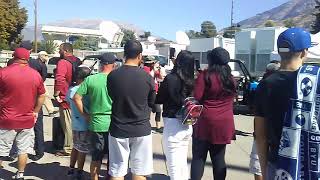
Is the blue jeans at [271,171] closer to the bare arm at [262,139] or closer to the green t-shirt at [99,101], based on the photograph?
the bare arm at [262,139]

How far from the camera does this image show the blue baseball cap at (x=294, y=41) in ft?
8.57

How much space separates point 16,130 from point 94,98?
108 cm

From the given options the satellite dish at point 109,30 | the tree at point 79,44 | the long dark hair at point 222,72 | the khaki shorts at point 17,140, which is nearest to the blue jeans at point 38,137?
the khaki shorts at point 17,140

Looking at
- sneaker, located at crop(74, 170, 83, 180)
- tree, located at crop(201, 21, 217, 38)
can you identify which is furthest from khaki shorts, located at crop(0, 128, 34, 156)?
tree, located at crop(201, 21, 217, 38)

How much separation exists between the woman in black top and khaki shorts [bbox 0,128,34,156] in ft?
5.67

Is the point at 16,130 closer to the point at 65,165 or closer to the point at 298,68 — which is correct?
the point at 65,165

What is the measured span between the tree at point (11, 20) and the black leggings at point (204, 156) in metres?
47.8

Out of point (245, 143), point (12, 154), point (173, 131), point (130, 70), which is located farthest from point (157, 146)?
point (130, 70)

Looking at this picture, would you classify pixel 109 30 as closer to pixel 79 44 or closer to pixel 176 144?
pixel 79 44

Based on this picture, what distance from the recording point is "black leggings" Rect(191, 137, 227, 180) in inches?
193

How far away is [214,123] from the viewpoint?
476 cm

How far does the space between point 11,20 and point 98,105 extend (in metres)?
50.0

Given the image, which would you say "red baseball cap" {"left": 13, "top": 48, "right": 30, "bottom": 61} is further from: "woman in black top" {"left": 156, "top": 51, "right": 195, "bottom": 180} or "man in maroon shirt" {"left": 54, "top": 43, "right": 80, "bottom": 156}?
"woman in black top" {"left": 156, "top": 51, "right": 195, "bottom": 180}

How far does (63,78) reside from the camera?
22.4 ft
